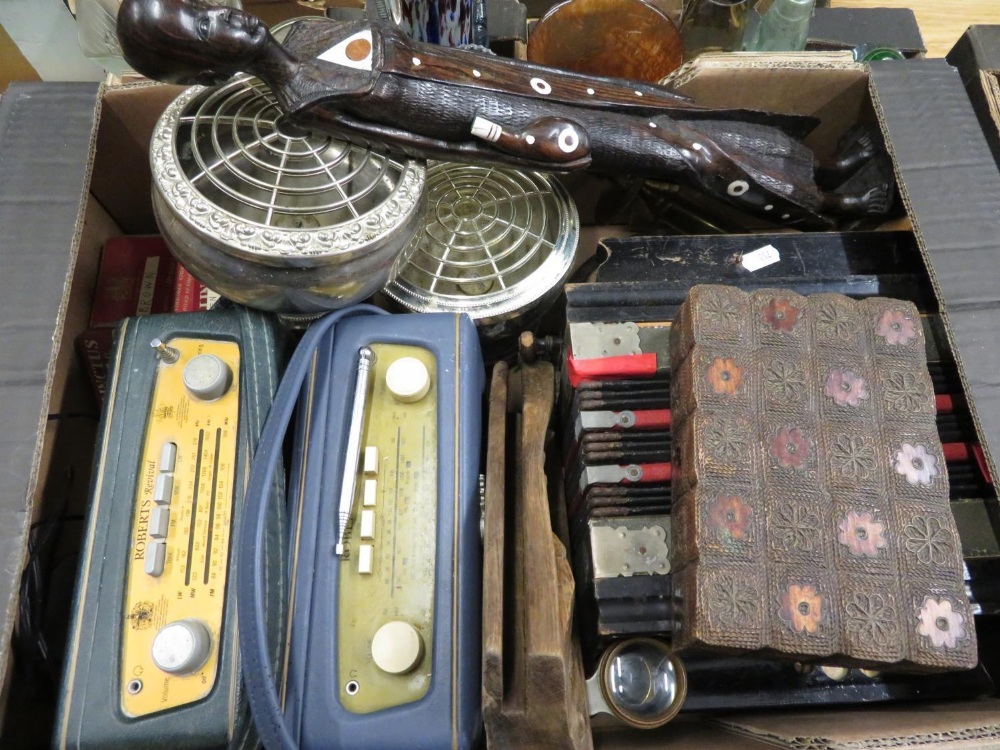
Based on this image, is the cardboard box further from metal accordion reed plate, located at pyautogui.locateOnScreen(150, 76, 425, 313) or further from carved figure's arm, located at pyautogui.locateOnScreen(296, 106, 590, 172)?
carved figure's arm, located at pyautogui.locateOnScreen(296, 106, 590, 172)

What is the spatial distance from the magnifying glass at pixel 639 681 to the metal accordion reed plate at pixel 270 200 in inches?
21.6

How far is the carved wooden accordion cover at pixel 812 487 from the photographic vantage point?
67cm

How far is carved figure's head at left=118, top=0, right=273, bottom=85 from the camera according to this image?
72 cm

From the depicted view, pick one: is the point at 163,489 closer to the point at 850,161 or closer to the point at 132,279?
the point at 132,279

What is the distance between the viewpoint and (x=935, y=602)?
69cm

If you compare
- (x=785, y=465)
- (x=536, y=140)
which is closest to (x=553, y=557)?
(x=785, y=465)

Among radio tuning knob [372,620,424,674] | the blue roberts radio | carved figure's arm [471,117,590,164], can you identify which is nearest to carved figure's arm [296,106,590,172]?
carved figure's arm [471,117,590,164]

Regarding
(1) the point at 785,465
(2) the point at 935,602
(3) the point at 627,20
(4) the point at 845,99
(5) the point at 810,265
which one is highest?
(3) the point at 627,20

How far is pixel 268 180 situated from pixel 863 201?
0.86 m

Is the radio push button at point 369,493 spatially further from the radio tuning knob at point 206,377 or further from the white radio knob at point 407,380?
the radio tuning knob at point 206,377

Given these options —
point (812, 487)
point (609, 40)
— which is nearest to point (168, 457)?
point (812, 487)

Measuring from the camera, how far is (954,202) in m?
0.88

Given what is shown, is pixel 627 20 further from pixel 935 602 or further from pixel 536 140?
pixel 935 602

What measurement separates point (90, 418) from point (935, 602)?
109cm
